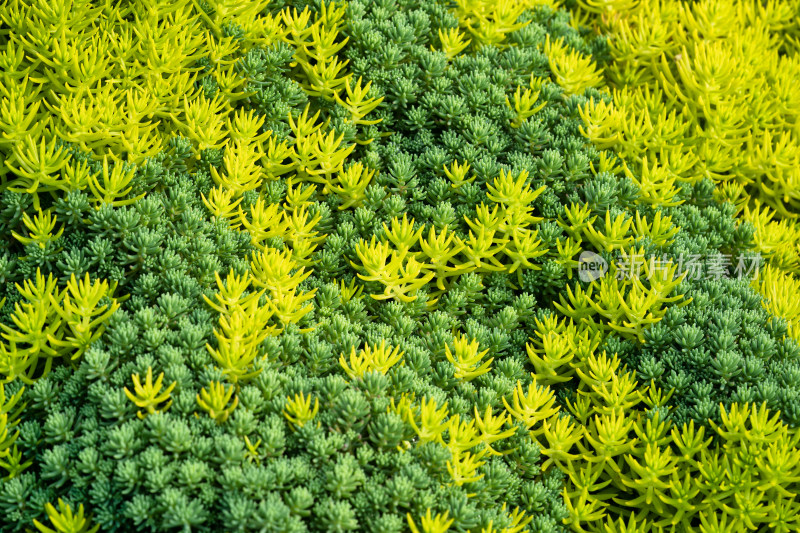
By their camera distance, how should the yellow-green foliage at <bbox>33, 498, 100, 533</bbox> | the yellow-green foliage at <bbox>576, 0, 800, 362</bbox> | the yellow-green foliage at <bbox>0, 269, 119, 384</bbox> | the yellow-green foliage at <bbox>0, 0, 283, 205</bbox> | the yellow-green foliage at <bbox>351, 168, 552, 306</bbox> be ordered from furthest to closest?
the yellow-green foliage at <bbox>576, 0, 800, 362</bbox>, the yellow-green foliage at <bbox>351, 168, 552, 306</bbox>, the yellow-green foliage at <bbox>0, 0, 283, 205</bbox>, the yellow-green foliage at <bbox>0, 269, 119, 384</bbox>, the yellow-green foliage at <bbox>33, 498, 100, 533</bbox>

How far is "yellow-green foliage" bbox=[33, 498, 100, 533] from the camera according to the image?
6.52 ft

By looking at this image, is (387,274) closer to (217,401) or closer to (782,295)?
(217,401)

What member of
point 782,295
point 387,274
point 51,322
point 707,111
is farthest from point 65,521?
point 707,111

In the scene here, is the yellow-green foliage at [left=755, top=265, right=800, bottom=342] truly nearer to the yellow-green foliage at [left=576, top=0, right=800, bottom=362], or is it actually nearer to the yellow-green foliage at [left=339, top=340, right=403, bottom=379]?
the yellow-green foliage at [left=576, top=0, right=800, bottom=362]

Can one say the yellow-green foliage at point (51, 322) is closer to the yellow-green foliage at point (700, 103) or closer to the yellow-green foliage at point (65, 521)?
the yellow-green foliage at point (65, 521)

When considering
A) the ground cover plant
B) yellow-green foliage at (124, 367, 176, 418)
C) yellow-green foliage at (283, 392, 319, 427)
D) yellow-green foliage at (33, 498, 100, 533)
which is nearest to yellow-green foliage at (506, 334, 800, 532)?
the ground cover plant

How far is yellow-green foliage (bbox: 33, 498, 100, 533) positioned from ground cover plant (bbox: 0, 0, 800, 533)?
0.01 metres

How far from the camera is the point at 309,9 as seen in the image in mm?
3186

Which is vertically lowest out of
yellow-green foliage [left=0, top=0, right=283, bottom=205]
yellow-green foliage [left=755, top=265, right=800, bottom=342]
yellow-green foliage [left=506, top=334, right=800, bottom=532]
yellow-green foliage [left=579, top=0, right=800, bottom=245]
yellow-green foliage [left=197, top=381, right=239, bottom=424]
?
yellow-green foliage [left=506, top=334, right=800, bottom=532]

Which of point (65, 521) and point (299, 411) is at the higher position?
point (299, 411)

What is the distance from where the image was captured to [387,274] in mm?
2613

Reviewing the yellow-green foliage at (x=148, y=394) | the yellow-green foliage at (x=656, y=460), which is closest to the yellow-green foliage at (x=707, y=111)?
the yellow-green foliage at (x=656, y=460)

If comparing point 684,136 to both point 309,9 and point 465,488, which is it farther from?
point 465,488

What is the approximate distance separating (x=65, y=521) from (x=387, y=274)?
123cm
